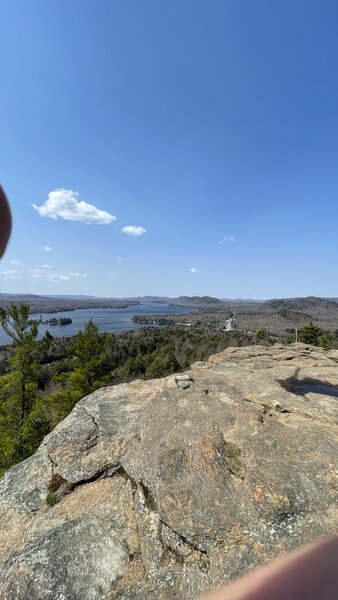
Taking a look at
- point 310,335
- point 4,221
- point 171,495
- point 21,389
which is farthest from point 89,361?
point 310,335

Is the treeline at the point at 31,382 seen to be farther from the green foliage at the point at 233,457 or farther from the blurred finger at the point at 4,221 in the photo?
the blurred finger at the point at 4,221

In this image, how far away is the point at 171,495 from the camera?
19.2 feet

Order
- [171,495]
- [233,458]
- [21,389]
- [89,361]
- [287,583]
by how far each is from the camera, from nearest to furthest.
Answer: [287,583] < [171,495] < [233,458] < [21,389] < [89,361]

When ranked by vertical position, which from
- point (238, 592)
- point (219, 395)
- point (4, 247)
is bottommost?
point (219, 395)

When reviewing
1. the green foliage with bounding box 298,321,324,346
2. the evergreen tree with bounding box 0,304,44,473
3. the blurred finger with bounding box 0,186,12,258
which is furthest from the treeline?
the green foliage with bounding box 298,321,324,346

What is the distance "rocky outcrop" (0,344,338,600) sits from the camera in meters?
5.02

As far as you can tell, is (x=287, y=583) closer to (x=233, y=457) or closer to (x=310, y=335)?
(x=233, y=457)

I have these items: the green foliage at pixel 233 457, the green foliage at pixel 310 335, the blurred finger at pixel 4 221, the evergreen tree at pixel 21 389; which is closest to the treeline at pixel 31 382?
the evergreen tree at pixel 21 389

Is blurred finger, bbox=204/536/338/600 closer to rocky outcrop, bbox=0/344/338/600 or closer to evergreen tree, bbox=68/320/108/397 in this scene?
rocky outcrop, bbox=0/344/338/600

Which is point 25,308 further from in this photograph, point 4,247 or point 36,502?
point 4,247

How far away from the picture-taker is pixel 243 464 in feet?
19.8

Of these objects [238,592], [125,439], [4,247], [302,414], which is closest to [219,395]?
[302,414]

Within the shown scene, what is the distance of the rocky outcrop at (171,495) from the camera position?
16.5 ft

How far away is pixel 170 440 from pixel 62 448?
3580mm
